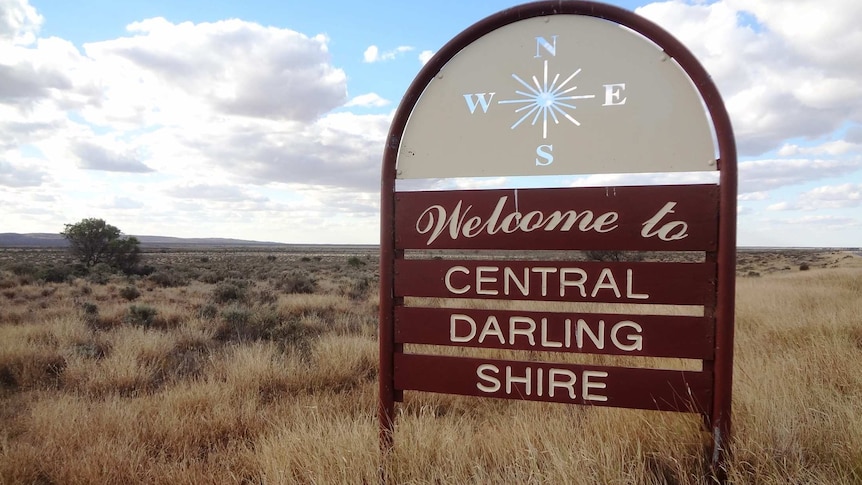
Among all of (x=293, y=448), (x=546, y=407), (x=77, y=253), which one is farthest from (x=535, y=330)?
(x=77, y=253)

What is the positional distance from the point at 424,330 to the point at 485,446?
2.92ft

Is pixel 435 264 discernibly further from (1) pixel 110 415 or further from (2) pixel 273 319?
(2) pixel 273 319

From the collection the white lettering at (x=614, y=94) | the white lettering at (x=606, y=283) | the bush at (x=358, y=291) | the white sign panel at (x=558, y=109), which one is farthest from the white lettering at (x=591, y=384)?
the bush at (x=358, y=291)

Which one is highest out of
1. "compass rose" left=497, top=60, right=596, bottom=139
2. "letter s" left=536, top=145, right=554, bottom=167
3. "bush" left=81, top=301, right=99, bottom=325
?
"compass rose" left=497, top=60, right=596, bottom=139

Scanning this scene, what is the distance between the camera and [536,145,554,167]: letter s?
3.31 meters

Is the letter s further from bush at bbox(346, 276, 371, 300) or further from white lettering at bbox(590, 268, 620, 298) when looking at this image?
bush at bbox(346, 276, 371, 300)

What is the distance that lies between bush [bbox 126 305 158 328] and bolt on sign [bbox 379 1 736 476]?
8.04m

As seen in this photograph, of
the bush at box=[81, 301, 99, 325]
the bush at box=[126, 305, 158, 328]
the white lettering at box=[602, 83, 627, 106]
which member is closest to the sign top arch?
the white lettering at box=[602, 83, 627, 106]

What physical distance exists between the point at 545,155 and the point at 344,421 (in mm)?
2686

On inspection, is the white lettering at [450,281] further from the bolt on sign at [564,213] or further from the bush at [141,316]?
the bush at [141,316]

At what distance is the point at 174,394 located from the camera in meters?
5.23

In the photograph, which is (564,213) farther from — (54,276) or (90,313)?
(54,276)

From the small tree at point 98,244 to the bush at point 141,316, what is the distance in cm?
2207

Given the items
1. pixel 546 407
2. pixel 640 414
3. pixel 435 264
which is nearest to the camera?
pixel 435 264
